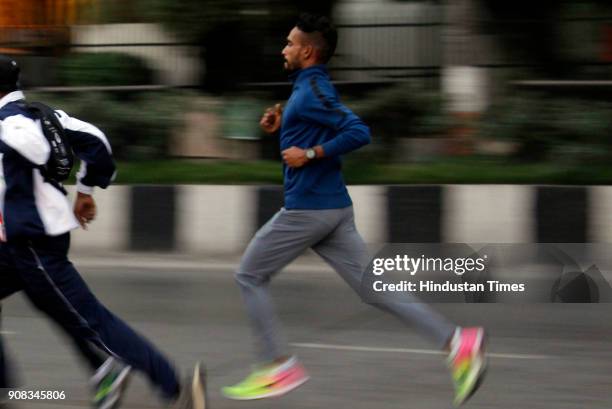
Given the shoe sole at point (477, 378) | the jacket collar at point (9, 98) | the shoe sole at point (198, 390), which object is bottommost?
the shoe sole at point (477, 378)

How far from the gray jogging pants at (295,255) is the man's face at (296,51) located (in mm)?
608

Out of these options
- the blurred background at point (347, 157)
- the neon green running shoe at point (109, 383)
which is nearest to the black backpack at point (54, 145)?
the neon green running shoe at point (109, 383)

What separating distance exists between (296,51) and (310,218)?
2.27 feet

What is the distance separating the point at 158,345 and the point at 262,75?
5.90m

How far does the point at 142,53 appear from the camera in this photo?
40.6 ft

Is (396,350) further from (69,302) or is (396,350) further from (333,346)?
(69,302)

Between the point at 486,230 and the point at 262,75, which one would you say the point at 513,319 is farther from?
the point at 262,75

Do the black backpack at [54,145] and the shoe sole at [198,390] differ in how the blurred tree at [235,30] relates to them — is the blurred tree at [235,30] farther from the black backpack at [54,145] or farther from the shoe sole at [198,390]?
the shoe sole at [198,390]

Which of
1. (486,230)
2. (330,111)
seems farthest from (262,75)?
(330,111)

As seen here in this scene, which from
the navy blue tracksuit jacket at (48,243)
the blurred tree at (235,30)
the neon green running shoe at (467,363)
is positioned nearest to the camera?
the navy blue tracksuit jacket at (48,243)

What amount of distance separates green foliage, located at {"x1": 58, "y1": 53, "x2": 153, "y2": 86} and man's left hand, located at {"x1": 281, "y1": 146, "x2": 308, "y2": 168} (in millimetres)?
7488

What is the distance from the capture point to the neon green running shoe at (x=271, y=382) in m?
5.11

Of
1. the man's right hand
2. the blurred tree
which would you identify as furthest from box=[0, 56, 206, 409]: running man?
the blurred tree

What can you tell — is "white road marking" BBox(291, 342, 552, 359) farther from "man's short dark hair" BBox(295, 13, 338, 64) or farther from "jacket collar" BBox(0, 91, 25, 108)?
"jacket collar" BBox(0, 91, 25, 108)
